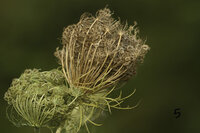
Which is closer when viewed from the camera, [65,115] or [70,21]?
[65,115]

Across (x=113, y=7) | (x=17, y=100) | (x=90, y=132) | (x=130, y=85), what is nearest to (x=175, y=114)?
(x=130, y=85)

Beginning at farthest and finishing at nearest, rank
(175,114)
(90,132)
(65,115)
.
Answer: (175,114), (90,132), (65,115)

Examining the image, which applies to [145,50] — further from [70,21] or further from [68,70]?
[70,21]

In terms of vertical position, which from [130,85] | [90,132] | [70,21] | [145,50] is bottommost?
[90,132]

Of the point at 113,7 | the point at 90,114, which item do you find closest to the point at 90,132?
the point at 90,114

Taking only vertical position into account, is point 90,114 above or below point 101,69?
below

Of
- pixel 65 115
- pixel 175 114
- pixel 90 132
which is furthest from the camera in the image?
pixel 175 114
